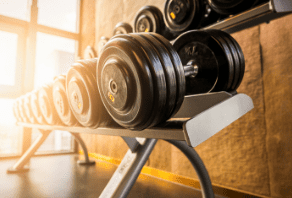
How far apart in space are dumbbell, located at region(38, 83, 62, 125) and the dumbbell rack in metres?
0.19

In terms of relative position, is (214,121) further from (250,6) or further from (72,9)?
(72,9)

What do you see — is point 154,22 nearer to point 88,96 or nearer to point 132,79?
point 88,96

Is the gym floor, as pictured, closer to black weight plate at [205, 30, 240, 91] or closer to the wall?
the wall

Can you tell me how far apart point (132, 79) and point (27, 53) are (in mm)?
3445

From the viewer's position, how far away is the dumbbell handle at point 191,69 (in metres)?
1.10

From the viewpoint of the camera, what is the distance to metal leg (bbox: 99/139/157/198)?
2.82 ft

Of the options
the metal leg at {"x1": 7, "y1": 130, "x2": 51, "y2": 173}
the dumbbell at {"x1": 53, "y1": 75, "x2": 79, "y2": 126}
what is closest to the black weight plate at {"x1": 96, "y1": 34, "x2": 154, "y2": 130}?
the dumbbell at {"x1": 53, "y1": 75, "x2": 79, "y2": 126}

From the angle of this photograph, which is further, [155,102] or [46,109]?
[46,109]

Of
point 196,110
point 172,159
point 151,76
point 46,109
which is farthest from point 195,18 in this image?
point 172,159

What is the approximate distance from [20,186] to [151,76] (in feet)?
6.09

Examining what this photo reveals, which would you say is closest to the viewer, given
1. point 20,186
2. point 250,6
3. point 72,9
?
point 250,6

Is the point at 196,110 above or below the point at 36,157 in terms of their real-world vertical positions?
above

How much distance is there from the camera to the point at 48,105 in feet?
4.77

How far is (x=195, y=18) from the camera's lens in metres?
1.23
